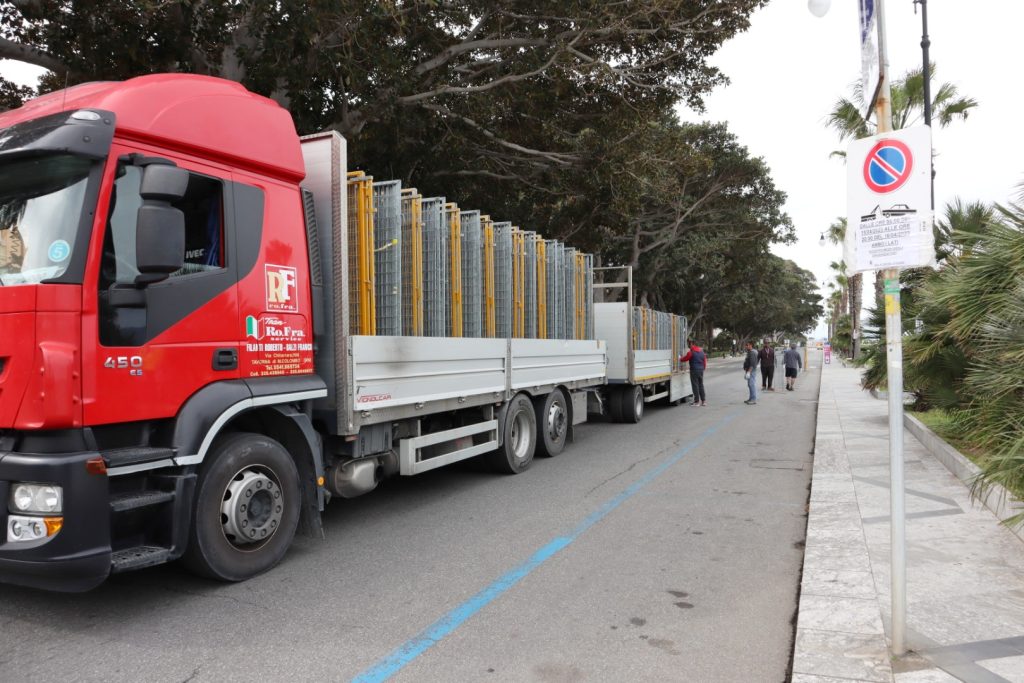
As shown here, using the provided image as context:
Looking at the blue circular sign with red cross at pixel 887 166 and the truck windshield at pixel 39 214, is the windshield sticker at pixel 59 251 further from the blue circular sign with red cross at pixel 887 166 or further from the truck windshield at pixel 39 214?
the blue circular sign with red cross at pixel 887 166

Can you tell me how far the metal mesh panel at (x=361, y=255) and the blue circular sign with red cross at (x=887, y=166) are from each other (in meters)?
3.76

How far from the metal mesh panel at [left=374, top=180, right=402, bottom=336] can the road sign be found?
3.78 meters

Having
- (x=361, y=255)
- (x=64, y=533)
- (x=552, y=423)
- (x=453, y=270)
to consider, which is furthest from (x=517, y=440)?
(x=64, y=533)

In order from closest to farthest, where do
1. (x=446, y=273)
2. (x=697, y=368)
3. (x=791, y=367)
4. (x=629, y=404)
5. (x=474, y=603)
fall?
(x=474, y=603) < (x=446, y=273) < (x=629, y=404) < (x=697, y=368) < (x=791, y=367)

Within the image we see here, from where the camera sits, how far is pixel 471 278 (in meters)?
7.80

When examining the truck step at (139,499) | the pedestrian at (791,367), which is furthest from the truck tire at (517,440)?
the pedestrian at (791,367)

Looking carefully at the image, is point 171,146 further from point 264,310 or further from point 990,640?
point 990,640

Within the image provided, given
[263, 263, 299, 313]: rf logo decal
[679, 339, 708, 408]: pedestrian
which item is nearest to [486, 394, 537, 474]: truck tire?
[263, 263, 299, 313]: rf logo decal

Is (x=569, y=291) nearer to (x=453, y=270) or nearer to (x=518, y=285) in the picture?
Answer: (x=518, y=285)

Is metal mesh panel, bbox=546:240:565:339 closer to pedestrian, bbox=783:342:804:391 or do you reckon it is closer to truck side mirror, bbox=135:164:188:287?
truck side mirror, bbox=135:164:188:287

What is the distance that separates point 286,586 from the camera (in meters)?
4.66

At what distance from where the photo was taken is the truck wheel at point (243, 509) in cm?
438

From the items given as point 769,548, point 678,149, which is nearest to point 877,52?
point 769,548

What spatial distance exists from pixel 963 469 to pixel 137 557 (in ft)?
25.2
